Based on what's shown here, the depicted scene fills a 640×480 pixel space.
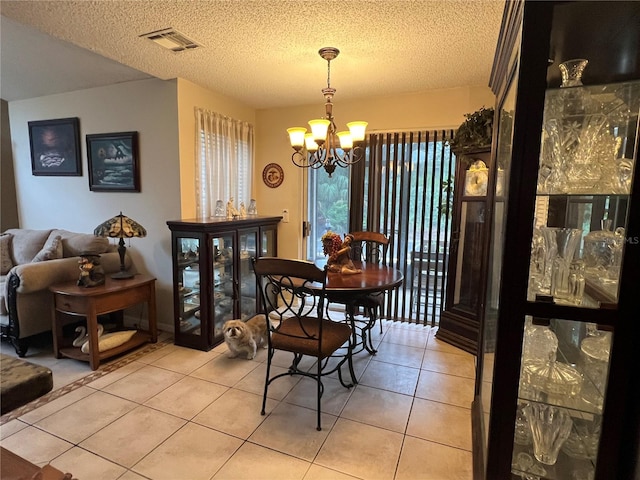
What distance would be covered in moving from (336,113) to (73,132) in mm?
2944

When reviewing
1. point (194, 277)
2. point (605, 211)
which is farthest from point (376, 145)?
point (605, 211)

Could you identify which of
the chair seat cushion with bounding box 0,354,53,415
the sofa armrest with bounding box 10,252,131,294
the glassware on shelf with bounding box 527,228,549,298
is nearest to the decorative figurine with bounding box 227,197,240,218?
the sofa armrest with bounding box 10,252,131,294

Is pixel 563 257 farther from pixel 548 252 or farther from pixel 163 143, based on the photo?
pixel 163 143

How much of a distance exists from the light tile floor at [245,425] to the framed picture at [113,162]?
5.78 ft

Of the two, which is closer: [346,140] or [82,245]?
[346,140]

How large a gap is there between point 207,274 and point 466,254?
2.44 meters

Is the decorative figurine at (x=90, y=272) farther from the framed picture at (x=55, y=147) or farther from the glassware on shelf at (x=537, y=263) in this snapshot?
the glassware on shelf at (x=537, y=263)

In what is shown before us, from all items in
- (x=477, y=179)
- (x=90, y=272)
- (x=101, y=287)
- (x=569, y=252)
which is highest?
(x=477, y=179)

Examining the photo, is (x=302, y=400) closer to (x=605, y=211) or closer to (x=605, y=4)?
(x=605, y=211)

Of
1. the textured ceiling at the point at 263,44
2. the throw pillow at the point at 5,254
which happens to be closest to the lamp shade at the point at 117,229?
the textured ceiling at the point at 263,44

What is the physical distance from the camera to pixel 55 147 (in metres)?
3.87

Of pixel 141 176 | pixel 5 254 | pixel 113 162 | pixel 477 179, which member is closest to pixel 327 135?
pixel 477 179

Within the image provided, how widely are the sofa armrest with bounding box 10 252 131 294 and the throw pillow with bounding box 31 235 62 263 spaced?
17 cm

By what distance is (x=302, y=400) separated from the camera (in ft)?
7.62
